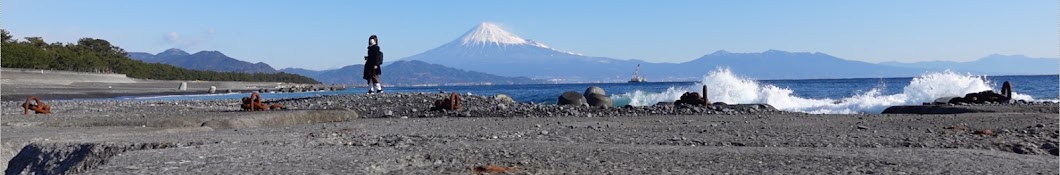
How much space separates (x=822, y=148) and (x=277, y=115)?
627cm

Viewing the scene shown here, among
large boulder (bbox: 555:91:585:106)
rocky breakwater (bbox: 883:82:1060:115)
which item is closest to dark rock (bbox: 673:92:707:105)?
rocky breakwater (bbox: 883:82:1060:115)

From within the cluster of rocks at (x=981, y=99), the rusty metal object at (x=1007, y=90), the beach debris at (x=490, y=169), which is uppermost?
the rusty metal object at (x=1007, y=90)

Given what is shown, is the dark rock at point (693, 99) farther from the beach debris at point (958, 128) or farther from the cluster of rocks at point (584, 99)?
the beach debris at point (958, 128)

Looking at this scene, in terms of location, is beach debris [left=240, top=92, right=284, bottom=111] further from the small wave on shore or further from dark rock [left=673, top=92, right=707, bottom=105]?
the small wave on shore

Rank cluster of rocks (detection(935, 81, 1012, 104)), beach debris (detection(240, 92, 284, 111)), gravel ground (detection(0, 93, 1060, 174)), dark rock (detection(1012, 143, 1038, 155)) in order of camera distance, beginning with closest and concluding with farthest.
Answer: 1. gravel ground (detection(0, 93, 1060, 174))
2. dark rock (detection(1012, 143, 1038, 155))
3. beach debris (detection(240, 92, 284, 111))
4. cluster of rocks (detection(935, 81, 1012, 104))

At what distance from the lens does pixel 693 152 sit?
5543 millimetres

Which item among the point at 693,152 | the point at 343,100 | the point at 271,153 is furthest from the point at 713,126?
the point at 343,100

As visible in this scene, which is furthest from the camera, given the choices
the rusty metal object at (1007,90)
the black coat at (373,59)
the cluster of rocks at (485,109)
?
the black coat at (373,59)

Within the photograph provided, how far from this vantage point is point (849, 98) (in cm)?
2978

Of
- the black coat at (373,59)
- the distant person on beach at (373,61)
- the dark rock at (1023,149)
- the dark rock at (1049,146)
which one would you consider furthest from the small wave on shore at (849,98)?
the dark rock at (1023,149)

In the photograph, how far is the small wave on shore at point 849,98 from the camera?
24.3 metres

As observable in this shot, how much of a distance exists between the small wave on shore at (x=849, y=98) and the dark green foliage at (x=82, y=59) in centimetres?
3134

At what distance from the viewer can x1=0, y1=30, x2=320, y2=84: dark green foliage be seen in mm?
61438

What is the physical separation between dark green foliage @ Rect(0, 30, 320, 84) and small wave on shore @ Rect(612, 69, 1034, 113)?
3134 centimetres
